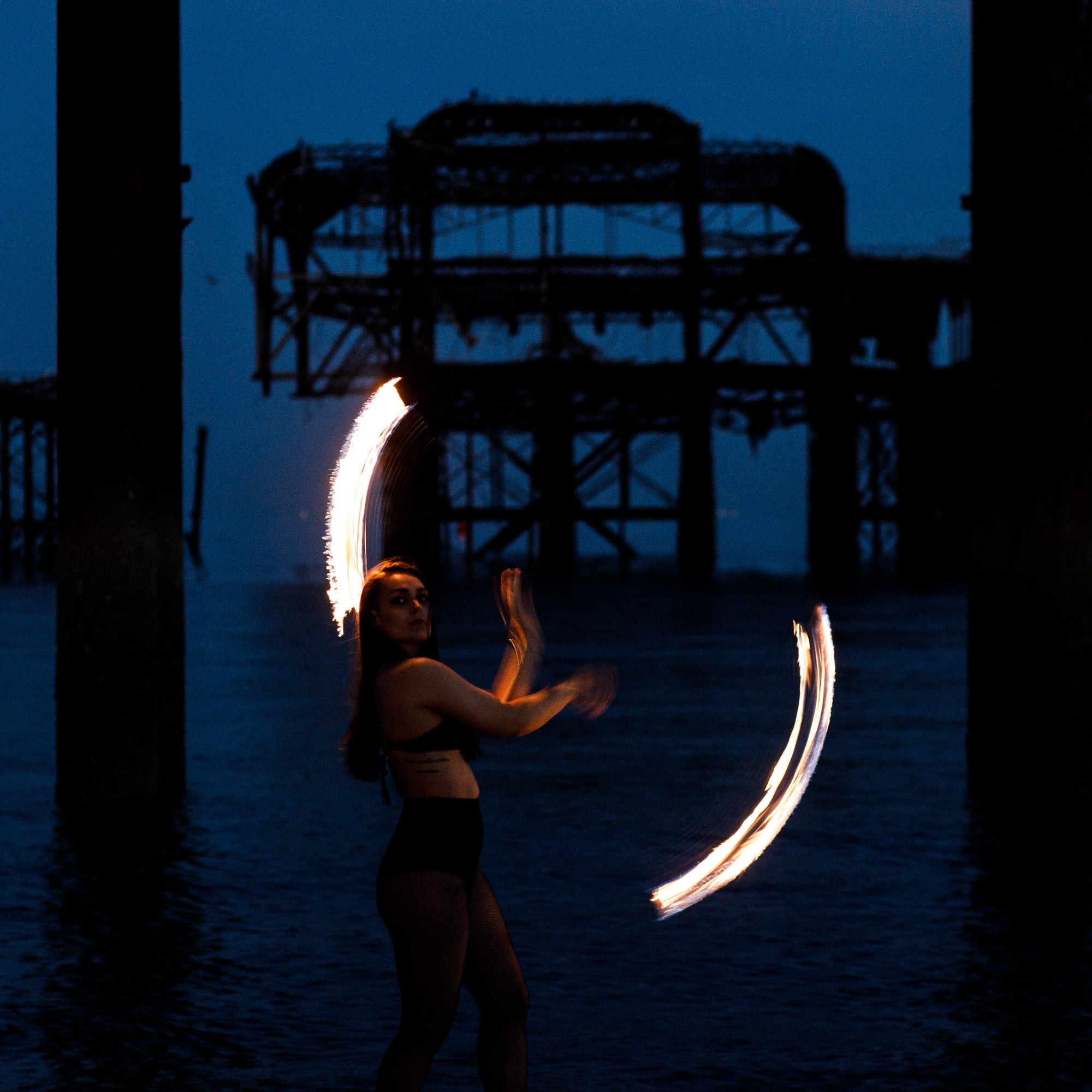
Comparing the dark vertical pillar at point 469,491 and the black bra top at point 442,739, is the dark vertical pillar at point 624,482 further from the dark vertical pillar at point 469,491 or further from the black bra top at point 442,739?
the black bra top at point 442,739

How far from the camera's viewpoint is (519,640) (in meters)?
5.98

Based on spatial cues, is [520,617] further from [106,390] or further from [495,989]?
[106,390]

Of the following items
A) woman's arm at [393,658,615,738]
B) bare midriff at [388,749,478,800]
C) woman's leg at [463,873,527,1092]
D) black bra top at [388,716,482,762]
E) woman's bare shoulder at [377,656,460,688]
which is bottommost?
woman's leg at [463,873,527,1092]

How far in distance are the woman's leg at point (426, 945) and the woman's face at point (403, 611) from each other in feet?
2.37

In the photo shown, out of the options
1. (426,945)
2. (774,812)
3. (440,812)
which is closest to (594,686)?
(440,812)

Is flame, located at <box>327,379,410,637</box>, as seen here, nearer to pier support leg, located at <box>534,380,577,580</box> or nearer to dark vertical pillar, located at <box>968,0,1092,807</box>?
dark vertical pillar, located at <box>968,0,1092,807</box>

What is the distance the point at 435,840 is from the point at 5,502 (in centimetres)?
7989

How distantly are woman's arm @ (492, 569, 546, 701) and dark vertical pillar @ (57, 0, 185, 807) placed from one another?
25.9 feet

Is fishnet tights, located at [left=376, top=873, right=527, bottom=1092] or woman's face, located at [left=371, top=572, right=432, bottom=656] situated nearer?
fishnet tights, located at [left=376, top=873, right=527, bottom=1092]

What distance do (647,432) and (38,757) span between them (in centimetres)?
6277

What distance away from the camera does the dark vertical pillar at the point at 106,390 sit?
13.4 m

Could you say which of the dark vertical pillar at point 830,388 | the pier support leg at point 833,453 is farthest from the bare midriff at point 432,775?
the pier support leg at point 833,453

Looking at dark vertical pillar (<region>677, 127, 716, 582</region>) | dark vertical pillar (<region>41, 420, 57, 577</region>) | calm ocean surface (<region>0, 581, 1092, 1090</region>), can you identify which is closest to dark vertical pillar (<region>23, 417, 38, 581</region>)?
dark vertical pillar (<region>41, 420, 57, 577</region>)

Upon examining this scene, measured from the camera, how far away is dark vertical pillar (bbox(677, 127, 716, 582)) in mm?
63812
